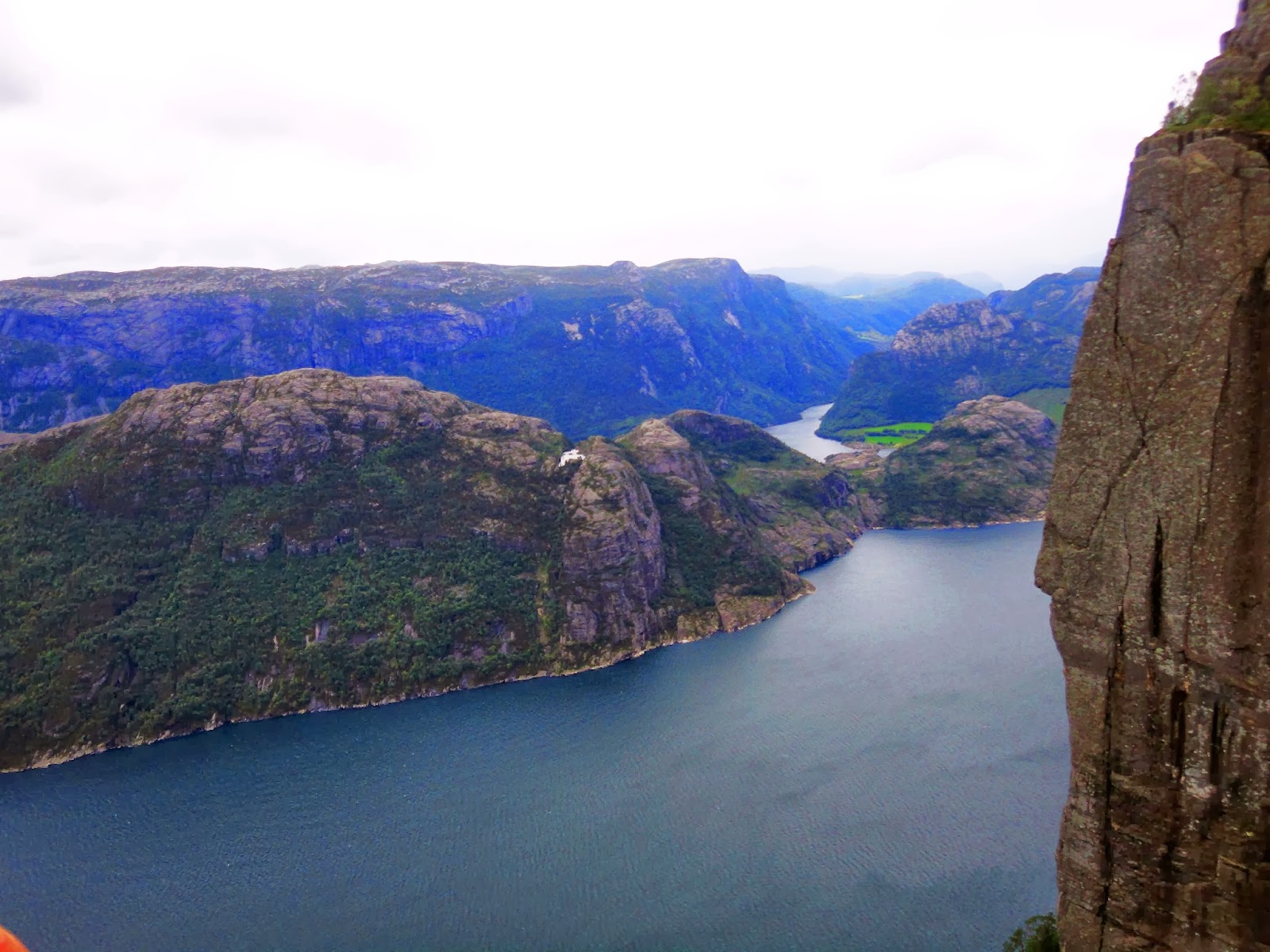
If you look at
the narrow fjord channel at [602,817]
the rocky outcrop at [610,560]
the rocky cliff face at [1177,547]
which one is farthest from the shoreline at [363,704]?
the rocky cliff face at [1177,547]

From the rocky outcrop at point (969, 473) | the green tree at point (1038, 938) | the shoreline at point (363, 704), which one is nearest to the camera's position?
the green tree at point (1038, 938)

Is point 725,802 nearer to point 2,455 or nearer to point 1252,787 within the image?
point 1252,787

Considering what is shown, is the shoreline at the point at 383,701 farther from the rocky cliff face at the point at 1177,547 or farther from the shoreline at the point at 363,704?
the rocky cliff face at the point at 1177,547

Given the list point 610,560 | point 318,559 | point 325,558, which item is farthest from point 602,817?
point 318,559

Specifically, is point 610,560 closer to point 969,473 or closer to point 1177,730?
point 1177,730

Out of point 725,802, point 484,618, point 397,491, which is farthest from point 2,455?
point 725,802
